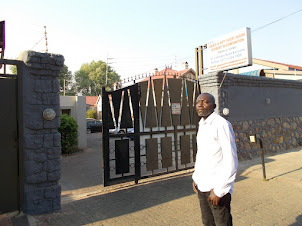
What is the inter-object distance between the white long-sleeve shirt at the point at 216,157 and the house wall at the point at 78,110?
9.71m

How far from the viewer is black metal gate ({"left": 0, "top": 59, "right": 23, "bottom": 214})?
12.1ft

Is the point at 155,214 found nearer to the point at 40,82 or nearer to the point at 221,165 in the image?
the point at 221,165

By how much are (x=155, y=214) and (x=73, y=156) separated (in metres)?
6.72

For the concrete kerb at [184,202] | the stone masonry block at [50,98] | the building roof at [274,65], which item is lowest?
the concrete kerb at [184,202]

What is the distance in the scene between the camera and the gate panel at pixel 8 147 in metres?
3.69

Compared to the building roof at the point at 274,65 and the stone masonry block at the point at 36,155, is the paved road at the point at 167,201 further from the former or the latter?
the building roof at the point at 274,65

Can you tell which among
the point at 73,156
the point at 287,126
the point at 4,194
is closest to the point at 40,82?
the point at 4,194

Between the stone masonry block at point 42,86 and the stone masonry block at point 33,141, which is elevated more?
the stone masonry block at point 42,86

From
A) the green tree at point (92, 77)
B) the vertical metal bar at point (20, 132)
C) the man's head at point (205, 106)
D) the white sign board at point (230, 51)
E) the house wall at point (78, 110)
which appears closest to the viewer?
the man's head at point (205, 106)

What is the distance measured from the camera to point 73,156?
32.0 feet

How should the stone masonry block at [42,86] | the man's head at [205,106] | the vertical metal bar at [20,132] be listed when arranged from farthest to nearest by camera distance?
the stone masonry block at [42,86] < the vertical metal bar at [20,132] < the man's head at [205,106]

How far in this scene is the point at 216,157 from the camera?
7.87 feet

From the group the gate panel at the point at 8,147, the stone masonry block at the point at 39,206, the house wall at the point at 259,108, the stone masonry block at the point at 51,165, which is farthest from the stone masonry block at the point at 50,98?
the house wall at the point at 259,108

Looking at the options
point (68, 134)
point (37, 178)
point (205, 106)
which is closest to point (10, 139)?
point (37, 178)
